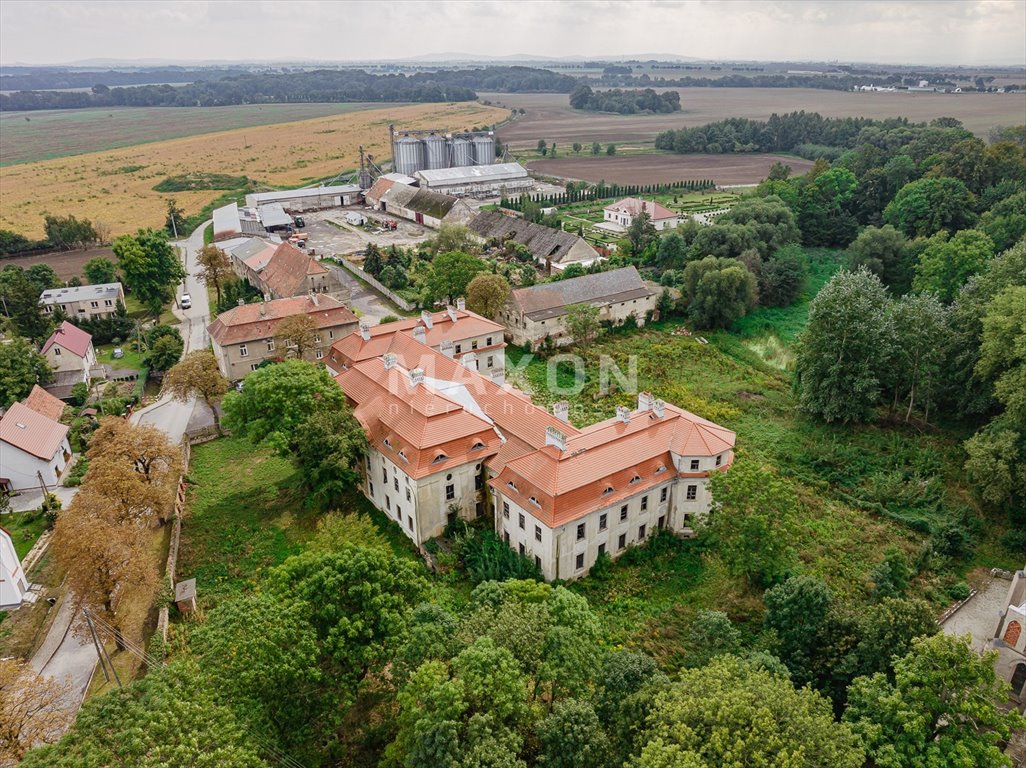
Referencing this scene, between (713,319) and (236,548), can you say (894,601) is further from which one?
→ (713,319)

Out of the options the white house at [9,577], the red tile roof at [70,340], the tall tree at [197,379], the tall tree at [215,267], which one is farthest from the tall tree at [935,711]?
the tall tree at [215,267]

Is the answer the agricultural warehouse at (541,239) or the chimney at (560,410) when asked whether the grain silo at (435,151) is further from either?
the chimney at (560,410)

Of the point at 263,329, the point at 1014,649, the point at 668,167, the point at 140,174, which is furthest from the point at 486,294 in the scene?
the point at 140,174

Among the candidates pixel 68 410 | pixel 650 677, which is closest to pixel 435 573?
pixel 650 677

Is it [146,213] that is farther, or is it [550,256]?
[146,213]

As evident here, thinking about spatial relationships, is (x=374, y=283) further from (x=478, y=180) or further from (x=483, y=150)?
(x=483, y=150)

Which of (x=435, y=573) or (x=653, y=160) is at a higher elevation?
(x=653, y=160)

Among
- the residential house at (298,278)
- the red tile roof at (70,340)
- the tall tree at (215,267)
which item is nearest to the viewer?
the red tile roof at (70,340)
